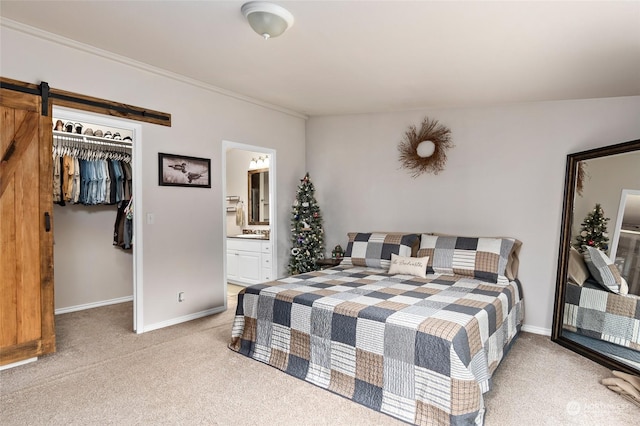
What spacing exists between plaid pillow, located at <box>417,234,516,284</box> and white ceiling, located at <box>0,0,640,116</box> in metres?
1.47

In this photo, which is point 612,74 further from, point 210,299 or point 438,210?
point 210,299

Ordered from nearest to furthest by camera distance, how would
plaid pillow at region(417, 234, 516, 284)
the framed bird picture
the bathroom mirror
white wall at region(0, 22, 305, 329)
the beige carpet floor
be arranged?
1. the beige carpet floor
2. white wall at region(0, 22, 305, 329)
3. plaid pillow at region(417, 234, 516, 284)
4. the framed bird picture
5. the bathroom mirror

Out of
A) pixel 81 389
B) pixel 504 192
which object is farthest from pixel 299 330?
pixel 504 192

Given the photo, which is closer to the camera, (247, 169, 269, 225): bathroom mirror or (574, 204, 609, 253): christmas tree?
(574, 204, 609, 253): christmas tree

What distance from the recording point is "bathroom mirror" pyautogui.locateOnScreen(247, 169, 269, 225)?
6012 mm

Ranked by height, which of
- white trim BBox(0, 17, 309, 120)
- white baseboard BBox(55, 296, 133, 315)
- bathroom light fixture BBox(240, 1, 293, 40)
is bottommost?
white baseboard BBox(55, 296, 133, 315)

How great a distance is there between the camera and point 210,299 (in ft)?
13.5

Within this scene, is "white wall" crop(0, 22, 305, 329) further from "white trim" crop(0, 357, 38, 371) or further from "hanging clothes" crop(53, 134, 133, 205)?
"hanging clothes" crop(53, 134, 133, 205)

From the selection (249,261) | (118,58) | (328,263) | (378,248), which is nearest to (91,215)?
(249,261)

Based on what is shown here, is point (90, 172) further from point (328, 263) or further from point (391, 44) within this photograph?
point (391, 44)

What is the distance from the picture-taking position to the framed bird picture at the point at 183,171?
3.63 metres

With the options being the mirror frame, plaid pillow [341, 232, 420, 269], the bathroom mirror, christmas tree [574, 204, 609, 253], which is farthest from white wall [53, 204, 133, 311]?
christmas tree [574, 204, 609, 253]

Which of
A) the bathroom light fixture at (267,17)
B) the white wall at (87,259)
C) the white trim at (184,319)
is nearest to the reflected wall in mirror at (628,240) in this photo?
the bathroom light fixture at (267,17)

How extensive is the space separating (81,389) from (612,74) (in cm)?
454
